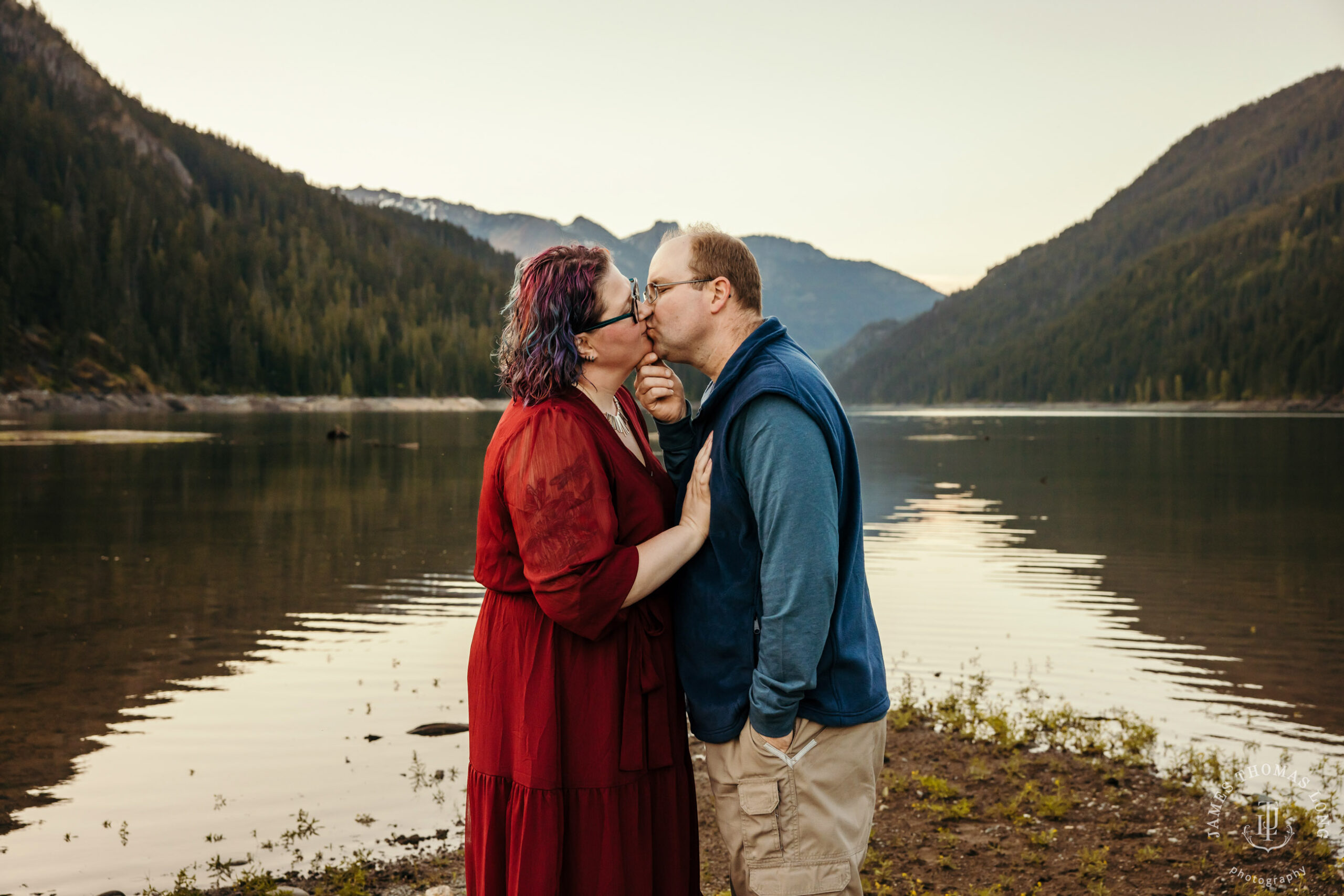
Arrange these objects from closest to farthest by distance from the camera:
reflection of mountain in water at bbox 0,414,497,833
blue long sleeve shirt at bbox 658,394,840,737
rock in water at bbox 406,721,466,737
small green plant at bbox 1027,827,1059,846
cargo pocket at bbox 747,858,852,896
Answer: blue long sleeve shirt at bbox 658,394,840,737 → cargo pocket at bbox 747,858,852,896 → small green plant at bbox 1027,827,1059,846 → rock in water at bbox 406,721,466,737 → reflection of mountain in water at bbox 0,414,497,833

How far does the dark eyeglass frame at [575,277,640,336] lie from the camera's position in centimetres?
344

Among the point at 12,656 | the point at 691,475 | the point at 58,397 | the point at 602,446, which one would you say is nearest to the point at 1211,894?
the point at 691,475

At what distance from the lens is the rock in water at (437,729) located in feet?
29.0

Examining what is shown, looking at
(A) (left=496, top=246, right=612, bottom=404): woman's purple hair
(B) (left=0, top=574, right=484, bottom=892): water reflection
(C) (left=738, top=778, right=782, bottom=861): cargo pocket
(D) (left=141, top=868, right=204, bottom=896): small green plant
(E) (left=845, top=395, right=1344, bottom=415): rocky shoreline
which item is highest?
(E) (left=845, top=395, right=1344, bottom=415): rocky shoreline

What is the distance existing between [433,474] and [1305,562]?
94.5 ft

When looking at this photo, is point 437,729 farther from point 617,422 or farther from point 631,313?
point 631,313

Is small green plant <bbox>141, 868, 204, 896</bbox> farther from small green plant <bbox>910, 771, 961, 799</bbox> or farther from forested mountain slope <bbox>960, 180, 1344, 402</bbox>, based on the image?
forested mountain slope <bbox>960, 180, 1344, 402</bbox>

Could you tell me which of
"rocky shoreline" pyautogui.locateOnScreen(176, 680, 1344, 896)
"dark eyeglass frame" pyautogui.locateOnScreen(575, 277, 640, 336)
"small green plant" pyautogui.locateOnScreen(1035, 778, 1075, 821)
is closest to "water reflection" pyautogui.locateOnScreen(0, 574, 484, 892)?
"rocky shoreline" pyautogui.locateOnScreen(176, 680, 1344, 896)

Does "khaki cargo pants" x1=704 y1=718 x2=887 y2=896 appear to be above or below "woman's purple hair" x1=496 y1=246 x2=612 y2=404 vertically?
below

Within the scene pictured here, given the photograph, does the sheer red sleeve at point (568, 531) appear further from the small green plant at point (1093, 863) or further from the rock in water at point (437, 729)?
the rock in water at point (437, 729)

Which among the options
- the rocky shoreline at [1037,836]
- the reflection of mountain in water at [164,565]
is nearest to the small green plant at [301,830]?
the rocky shoreline at [1037,836]

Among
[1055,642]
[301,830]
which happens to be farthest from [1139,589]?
[301,830]

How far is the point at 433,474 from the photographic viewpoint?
125 ft

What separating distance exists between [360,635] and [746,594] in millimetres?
10825
